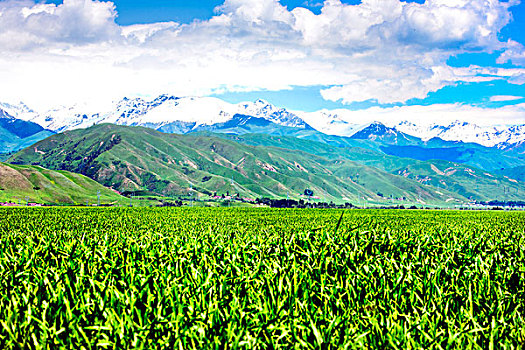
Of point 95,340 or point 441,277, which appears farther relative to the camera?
point 441,277

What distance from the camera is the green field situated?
5.38 metres

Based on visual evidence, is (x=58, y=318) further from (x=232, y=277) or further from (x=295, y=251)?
(x=295, y=251)

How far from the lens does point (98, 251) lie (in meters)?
9.63

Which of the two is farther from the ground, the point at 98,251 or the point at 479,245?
the point at 98,251

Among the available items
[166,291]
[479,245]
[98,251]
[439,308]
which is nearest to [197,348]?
[166,291]

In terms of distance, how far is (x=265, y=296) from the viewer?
7.43m

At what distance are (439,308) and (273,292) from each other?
9.03 ft

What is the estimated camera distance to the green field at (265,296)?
5375 mm

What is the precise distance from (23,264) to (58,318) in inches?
135

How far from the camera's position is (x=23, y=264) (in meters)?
9.00

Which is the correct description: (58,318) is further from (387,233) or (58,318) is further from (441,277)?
(387,233)

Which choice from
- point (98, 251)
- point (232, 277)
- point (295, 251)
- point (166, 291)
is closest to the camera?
point (166, 291)

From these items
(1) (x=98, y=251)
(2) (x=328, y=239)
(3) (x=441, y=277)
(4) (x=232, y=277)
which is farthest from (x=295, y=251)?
(1) (x=98, y=251)

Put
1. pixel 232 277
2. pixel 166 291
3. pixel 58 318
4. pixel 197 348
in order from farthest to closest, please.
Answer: pixel 232 277 → pixel 166 291 → pixel 58 318 → pixel 197 348
